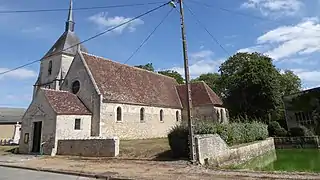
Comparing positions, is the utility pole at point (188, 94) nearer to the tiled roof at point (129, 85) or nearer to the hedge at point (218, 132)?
the hedge at point (218, 132)

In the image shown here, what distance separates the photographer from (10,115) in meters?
51.1

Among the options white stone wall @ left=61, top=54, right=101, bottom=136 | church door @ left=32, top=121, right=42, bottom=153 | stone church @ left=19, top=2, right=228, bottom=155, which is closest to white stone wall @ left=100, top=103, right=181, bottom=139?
stone church @ left=19, top=2, right=228, bottom=155

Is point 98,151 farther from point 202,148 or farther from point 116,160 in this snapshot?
point 202,148

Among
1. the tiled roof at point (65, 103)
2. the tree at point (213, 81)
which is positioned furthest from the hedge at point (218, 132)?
the tree at point (213, 81)

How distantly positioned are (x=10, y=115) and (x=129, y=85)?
33567mm

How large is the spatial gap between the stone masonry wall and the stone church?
12405mm

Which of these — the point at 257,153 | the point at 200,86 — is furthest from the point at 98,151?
the point at 200,86

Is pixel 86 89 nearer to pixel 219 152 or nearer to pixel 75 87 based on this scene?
pixel 75 87

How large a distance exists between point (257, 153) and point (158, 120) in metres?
13.1

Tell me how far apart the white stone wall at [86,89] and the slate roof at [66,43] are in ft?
38.4

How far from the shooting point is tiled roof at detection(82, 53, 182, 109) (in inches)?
1074

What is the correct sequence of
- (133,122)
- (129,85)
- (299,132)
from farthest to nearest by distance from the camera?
1. (299,132)
2. (129,85)
3. (133,122)

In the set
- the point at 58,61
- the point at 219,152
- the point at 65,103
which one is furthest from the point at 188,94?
the point at 58,61

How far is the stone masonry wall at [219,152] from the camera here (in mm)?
14188
